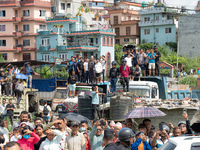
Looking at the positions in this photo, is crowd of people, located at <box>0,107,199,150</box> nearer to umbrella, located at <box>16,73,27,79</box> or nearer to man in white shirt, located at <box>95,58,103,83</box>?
man in white shirt, located at <box>95,58,103,83</box>

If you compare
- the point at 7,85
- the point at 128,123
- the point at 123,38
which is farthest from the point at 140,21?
the point at 128,123

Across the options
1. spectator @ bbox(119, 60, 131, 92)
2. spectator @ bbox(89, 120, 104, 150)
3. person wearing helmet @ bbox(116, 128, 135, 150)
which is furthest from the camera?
spectator @ bbox(119, 60, 131, 92)

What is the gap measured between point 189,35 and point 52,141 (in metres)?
63.9

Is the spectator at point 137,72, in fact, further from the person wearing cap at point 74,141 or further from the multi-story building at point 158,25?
the multi-story building at point 158,25

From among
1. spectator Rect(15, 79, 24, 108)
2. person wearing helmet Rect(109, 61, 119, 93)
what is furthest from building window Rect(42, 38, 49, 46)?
person wearing helmet Rect(109, 61, 119, 93)

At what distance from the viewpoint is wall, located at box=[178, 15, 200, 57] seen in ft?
228

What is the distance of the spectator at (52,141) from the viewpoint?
8711 mm

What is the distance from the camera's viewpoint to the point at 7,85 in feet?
81.4

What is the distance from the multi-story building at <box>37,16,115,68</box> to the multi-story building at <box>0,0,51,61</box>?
108 inches

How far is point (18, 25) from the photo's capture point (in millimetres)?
68688

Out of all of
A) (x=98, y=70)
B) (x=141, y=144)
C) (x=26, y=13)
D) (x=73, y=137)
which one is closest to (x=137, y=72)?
(x=98, y=70)

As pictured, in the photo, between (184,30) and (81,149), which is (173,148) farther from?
(184,30)

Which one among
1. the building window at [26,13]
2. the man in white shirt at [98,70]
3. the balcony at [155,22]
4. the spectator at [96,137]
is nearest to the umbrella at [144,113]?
the spectator at [96,137]

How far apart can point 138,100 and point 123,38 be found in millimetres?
60025
